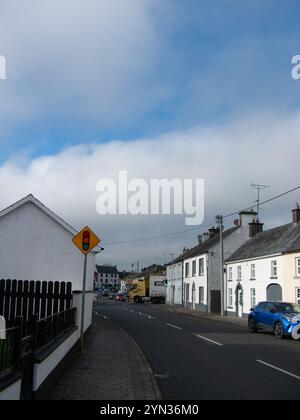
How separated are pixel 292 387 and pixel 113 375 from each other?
11.6ft

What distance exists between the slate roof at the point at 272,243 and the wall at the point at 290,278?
502mm

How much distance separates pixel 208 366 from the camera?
11.6m

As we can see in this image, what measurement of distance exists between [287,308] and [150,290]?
48.9 metres

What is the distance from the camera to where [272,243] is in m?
35.3

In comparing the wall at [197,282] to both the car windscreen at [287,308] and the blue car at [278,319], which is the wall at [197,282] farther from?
the car windscreen at [287,308]

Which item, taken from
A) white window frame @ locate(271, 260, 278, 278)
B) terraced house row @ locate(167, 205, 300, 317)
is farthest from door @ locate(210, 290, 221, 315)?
white window frame @ locate(271, 260, 278, 278)

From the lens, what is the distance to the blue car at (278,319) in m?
19.7

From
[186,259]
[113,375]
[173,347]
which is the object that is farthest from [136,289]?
[113,375]

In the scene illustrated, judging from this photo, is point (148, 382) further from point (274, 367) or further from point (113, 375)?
point (274, 367)

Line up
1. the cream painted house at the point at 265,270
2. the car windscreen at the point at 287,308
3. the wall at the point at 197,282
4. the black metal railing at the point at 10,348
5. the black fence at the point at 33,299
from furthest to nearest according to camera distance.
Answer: the wall at the point at 197,282 → the cream painted house at the point at 265,270 → the car windscreen at the point at 287,308 → the black fence at the point at 33,299 → the black metal railing at the point at 10,348

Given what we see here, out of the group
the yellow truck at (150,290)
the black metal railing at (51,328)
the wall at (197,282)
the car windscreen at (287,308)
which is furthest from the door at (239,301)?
the yellow truck at (150,290)

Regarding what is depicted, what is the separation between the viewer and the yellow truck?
227ft
